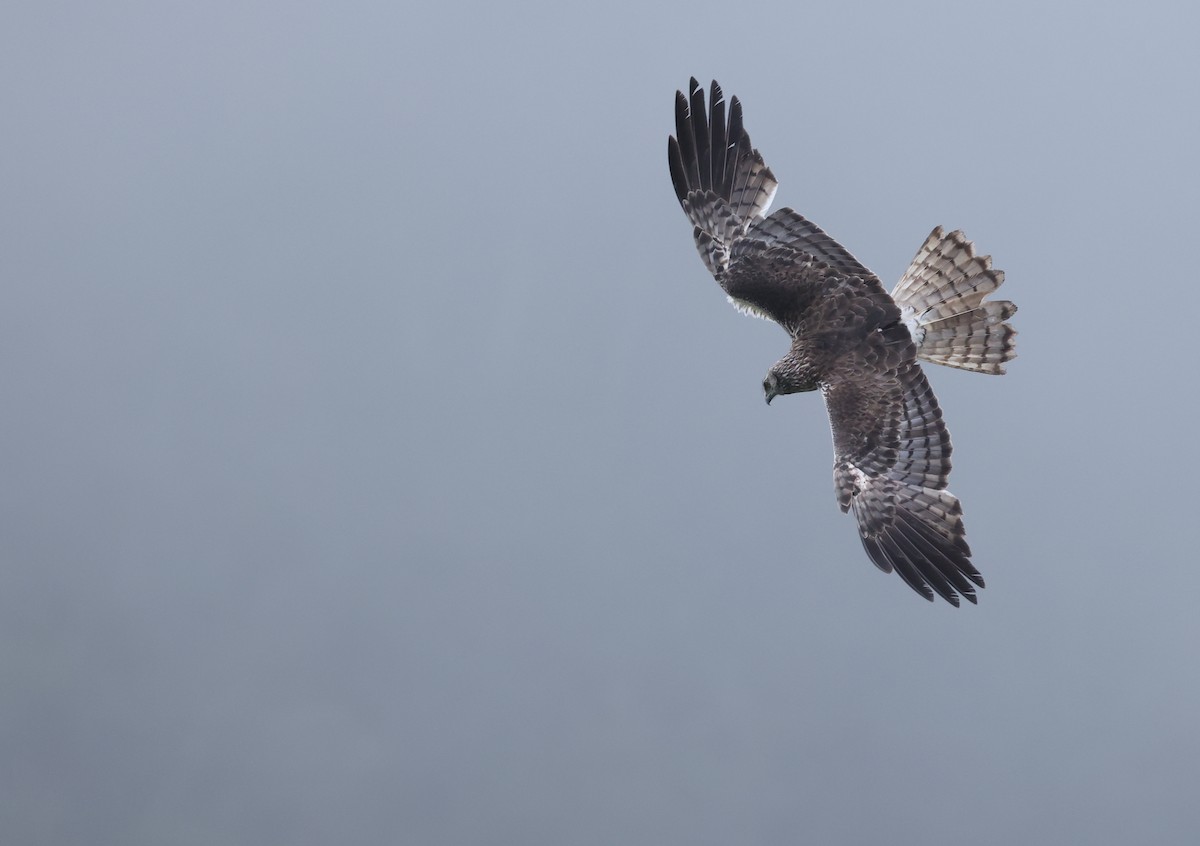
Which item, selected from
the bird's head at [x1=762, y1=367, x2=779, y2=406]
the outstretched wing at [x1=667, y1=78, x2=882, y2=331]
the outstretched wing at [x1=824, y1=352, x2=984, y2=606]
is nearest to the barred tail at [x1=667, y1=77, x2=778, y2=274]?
the outstretched wing at [x1=667, y1=78, x2=882, y2=331]

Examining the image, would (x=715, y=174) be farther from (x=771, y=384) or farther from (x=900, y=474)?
(x=900, y=474)

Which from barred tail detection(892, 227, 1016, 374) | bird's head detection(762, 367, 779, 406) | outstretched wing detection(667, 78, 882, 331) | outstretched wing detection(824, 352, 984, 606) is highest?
outstretched wing detection(667, 78, 882, 331)

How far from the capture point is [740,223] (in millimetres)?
20391

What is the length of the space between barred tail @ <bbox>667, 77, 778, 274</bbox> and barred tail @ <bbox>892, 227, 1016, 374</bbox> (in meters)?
2.49

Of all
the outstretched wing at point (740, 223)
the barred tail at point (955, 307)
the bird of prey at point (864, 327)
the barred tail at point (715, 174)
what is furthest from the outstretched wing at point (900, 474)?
the barred tail at point (715, 174)

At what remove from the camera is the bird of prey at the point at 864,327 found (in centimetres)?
1730

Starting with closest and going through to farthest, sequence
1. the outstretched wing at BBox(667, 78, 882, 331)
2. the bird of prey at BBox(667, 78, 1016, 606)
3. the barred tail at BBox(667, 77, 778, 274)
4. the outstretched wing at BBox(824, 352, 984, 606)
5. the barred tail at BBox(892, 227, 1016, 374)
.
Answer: the outstretched wing at BBox(824, 352, 984, 606) < the bird of prey at BBox(667, 78, 1016, 606) < the barred tail at BBox(892, 227, 1016, 374) < the outstretched wing at BBox(667, 78, 882, 331) < the barred tail at BBox(667, 77, 778, 274)

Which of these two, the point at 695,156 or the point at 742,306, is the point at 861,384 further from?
the point at 695,156

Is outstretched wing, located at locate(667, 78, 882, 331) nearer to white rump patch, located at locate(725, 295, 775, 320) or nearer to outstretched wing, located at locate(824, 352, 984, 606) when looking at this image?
white rump patch, located at locate(725, 295, 775, 320)

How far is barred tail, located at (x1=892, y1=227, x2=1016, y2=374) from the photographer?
18.8 meters

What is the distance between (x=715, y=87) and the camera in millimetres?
20781

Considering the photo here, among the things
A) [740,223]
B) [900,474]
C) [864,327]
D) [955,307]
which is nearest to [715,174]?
[740,223]

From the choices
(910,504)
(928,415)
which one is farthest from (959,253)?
(910,504)

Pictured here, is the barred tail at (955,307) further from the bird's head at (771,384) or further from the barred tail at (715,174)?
the barred tail at (715,174)
